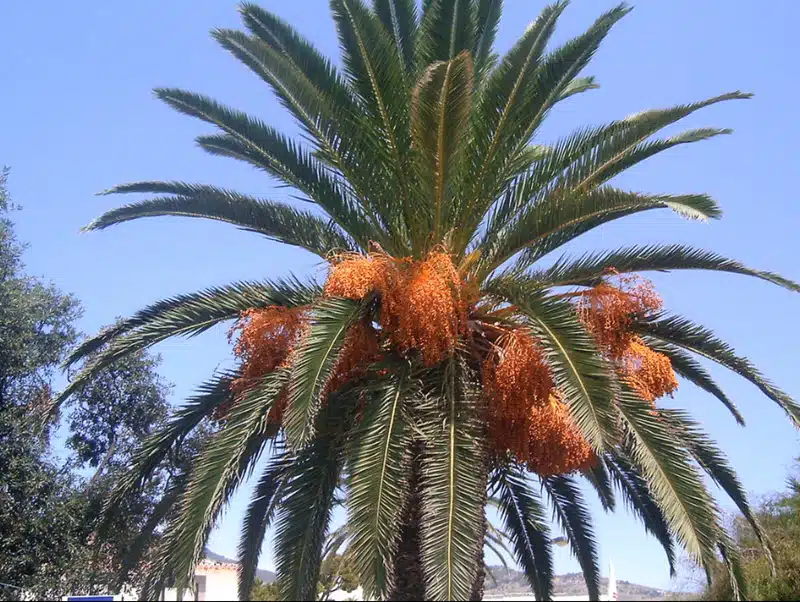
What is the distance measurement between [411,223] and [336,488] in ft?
10.9

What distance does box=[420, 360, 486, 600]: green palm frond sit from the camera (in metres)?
8.27

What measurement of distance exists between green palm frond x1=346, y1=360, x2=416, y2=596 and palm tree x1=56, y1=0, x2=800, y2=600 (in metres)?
0.03

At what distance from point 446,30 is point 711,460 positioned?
21.3ft

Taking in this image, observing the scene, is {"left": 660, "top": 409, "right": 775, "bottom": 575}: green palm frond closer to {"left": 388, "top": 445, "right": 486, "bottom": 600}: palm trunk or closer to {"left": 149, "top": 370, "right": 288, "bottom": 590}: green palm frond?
{"left": 388, "top": 445, "right": 486, "bottom": 600}: palm trunk

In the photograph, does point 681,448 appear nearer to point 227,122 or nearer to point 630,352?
point 630,352

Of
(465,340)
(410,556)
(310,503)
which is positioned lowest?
(410,556)

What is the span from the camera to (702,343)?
437 inches

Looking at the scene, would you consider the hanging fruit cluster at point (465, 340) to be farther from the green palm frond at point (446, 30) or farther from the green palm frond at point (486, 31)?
the green palm frond at point (486, 31)

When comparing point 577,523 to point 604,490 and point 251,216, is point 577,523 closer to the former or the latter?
point 604,490

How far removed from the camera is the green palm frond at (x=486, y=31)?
11711mm

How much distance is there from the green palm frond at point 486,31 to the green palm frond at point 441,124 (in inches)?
87.1

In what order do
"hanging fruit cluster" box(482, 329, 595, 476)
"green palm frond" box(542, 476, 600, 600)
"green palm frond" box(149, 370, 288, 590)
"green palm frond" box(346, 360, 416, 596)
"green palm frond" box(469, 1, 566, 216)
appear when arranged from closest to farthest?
"green palm frond" box(346, 360, 416, 596)
"green palm frond" box(149, 370, 288, 590)
"hanging fruit cluster" box(482, 329, 595, 476)
"green palm frond" box(469, 1, 566, 216)
"green palm frond" box(542, 476, 600, 600)

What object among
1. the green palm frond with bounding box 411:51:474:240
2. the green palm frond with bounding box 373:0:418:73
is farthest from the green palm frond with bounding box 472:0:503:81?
the green palm frond with bounding box 411:51:474:240

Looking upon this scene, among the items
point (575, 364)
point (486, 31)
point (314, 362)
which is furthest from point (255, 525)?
point (486, 31)
